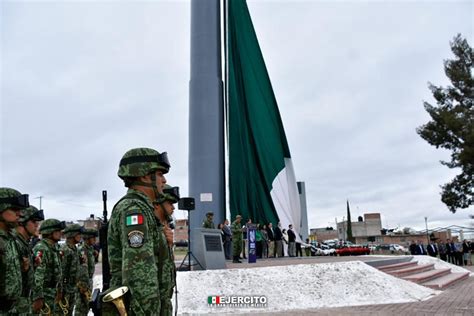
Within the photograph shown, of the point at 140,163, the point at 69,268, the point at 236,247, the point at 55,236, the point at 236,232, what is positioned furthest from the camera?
the point at 236,247

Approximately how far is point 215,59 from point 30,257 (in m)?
16.9

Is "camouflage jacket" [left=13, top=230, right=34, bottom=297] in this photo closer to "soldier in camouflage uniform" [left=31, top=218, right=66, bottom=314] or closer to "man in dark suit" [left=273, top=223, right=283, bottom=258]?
"soldier in camouflage uniform" [left=31, top=218, right=66, bottom=314]

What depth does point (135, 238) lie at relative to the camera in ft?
8.61

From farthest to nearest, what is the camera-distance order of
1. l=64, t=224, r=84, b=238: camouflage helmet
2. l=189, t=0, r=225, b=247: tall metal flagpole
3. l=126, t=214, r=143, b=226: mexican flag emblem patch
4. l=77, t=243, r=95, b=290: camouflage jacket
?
l=189, t=0, r=225, b=247: tall metal flagpole → l=77, t=243, r=95, b=290: camouflage jacket → l=64, t=224, r=84, b=238: camouflage helmet → l=126, t=214, r=143, b=226: mexican flag emblem patch

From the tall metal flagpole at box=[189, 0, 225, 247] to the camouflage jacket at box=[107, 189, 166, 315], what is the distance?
15973mm

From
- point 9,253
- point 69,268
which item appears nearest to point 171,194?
point 9,253

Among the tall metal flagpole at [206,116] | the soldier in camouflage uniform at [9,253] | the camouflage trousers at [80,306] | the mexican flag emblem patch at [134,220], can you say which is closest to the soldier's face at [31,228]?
the soldier in camouflage uniform at [9,253]

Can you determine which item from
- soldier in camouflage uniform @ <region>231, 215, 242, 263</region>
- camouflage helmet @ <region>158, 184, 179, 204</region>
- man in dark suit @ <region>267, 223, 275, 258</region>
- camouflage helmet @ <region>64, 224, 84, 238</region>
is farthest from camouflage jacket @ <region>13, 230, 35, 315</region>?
man in dark suit @ <region>267, 223, 275, 258</region>

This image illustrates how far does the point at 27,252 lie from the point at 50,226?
4.79 ft

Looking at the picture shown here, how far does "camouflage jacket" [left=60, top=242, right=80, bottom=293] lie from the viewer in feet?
20.7

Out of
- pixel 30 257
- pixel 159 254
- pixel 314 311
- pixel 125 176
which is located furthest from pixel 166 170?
pixel 314 311

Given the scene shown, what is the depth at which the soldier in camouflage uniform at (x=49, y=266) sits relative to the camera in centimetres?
537

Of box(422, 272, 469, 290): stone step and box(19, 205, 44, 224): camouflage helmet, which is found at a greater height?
box(19, 205, 44, 224): camouflage helmet

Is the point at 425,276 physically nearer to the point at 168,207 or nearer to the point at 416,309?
the point at 416,309
